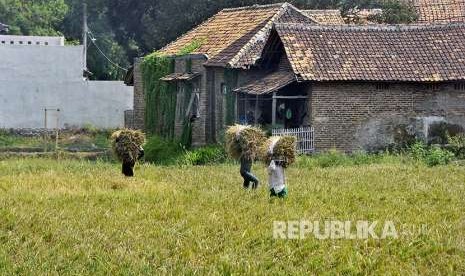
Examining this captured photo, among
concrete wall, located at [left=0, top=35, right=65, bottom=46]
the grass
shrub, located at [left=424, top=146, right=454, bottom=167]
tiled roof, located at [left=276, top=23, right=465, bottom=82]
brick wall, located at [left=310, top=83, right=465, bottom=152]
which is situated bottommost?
the grass

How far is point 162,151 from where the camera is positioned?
31.5m

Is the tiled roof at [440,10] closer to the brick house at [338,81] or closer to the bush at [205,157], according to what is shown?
the brick house at [338,81]

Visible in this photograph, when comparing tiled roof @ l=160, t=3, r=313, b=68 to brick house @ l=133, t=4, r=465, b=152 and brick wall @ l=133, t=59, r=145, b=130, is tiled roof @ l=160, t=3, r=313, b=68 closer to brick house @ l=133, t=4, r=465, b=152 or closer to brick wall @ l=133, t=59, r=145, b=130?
brick house @ l=133, t=4, r=465, b=152

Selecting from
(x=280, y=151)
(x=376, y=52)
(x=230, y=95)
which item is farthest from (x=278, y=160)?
(x=230, y=95)

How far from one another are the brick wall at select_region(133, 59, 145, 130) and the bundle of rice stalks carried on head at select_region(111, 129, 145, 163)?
17.2 m

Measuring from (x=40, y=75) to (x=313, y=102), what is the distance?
56.9 ft

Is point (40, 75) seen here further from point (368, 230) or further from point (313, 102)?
point (368, 230)

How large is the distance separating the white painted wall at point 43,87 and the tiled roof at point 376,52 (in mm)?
14981

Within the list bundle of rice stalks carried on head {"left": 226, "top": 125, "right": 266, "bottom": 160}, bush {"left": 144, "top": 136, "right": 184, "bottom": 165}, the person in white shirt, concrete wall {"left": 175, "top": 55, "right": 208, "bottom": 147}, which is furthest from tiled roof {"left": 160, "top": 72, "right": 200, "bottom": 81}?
the person in white shirt

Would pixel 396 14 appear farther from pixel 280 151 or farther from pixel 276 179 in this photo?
pixel 276 179

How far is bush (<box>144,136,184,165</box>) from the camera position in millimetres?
30703

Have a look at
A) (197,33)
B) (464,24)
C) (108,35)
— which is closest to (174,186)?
(464,24)

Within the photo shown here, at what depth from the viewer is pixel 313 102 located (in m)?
27.2

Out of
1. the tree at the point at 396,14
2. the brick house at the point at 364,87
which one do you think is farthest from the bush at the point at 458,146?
the tree at the point at 396,14
